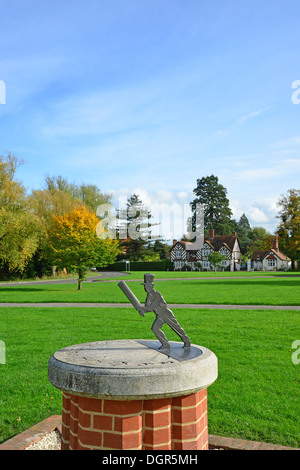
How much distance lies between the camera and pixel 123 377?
309cm

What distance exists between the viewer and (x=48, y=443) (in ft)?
14.1

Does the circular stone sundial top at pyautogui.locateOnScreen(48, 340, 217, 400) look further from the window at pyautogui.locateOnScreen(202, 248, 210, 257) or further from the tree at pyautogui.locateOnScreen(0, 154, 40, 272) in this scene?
the window at pyautogui.locateOnScreen(202, 248, 210, 257)

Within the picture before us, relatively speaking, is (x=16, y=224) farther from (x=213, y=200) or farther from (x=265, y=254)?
(x=265, y=254)

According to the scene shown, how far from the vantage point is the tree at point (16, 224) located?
1233 inches

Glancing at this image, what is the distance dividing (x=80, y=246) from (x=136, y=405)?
75.4 feet

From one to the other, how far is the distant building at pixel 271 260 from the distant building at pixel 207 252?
200 inches

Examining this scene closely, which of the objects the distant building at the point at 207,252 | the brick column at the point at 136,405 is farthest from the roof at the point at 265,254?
the brick column at the point at 136,405

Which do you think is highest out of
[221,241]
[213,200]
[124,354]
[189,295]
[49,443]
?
[213,200]

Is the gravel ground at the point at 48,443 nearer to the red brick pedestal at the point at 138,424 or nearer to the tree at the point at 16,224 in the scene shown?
the red brick pedestal at the point at 138,424

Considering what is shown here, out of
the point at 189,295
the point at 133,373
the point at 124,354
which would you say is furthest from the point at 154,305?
the point at 189,295

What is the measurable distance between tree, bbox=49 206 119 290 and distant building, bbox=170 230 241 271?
144 ft

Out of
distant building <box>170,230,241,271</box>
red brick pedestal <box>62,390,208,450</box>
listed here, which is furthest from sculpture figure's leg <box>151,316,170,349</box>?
distant building <box>170,230,241,271</box>
